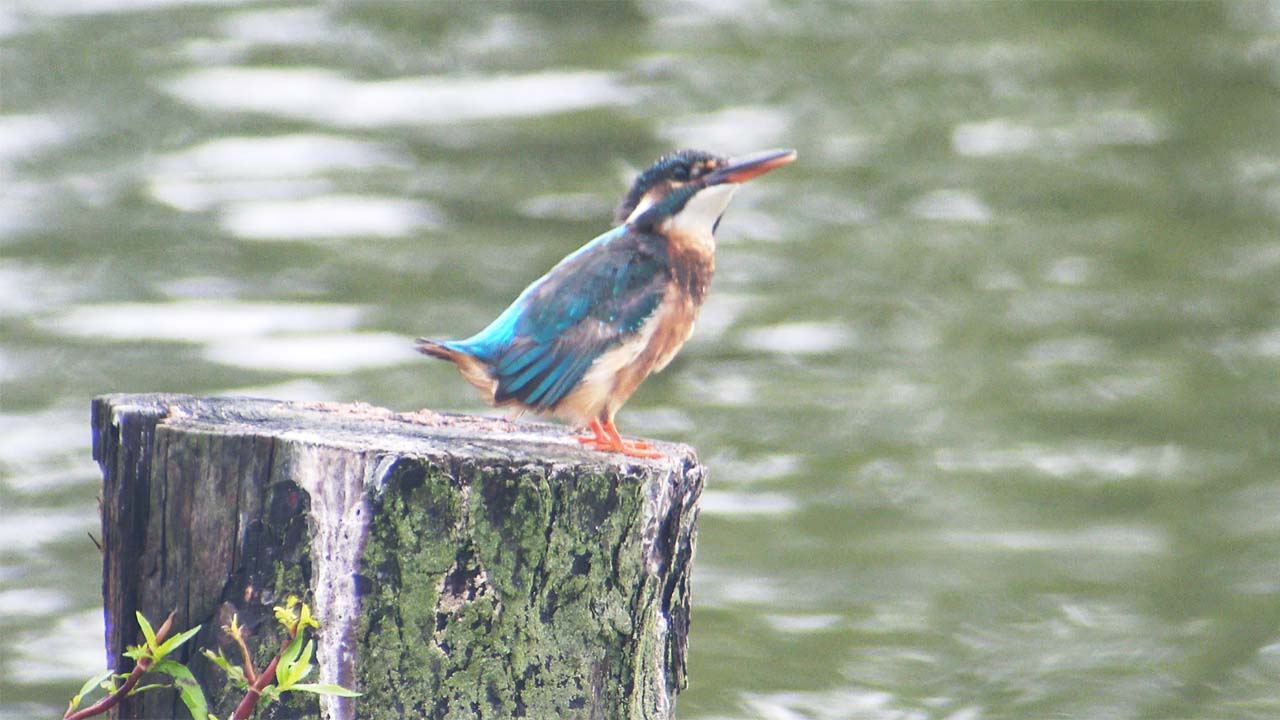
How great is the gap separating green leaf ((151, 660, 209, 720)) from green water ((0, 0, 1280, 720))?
3.19 meters

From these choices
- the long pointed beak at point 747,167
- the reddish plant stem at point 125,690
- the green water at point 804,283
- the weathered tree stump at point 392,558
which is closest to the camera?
the reddish plant stem at point 125,690

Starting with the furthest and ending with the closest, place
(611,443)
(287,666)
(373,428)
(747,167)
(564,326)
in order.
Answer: (747,167) < (564,326) < (611,443) < (373,428) < (287,666)

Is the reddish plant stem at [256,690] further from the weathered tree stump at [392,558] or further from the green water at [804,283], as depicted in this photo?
the green water at [804,283]

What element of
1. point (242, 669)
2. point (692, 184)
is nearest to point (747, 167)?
point (692, 184)

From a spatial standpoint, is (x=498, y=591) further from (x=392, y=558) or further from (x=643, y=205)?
(x=643, y=205)

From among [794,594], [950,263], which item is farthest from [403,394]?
[950,263]

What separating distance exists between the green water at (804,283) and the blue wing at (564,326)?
2.52 m

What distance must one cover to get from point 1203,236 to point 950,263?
185 cm

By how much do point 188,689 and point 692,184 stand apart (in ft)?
6.46

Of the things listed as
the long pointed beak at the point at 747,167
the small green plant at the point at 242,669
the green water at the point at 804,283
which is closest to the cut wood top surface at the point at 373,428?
the small green plant at the point at 242,669

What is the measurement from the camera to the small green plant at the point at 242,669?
11.2ft

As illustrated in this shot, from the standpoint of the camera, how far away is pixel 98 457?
4.04 metres

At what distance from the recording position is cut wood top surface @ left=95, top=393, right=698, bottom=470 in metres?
3.84

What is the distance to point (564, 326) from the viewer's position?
4.47 metres
